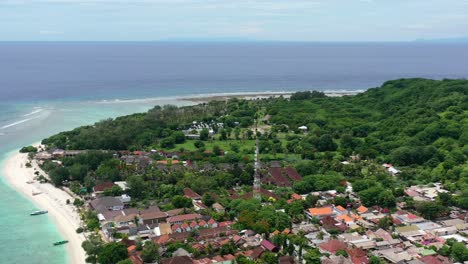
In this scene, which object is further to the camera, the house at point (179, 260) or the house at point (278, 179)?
the house at point (278, 179)

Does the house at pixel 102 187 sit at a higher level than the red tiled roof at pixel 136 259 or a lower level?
higher

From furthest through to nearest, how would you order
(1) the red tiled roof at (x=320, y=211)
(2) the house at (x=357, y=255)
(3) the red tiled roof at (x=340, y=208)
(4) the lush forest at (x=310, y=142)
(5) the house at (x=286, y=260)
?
(4) the lush forest at (x=310, y=142), (3) the red tiled roof at (x=340, y=208), (1) the red tiled roof at (x=320, y=211), (2) the house at (x=357, y=255), (5) the house at (x=286, y=260)

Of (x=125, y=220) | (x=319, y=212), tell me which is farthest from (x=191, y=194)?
(x=319, y=212)

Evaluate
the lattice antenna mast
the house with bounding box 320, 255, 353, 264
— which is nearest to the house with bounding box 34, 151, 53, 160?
the lattice antenna mast

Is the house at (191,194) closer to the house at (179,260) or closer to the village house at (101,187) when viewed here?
the village house at (101,187)

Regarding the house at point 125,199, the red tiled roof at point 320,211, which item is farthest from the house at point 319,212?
the house at point 125,199

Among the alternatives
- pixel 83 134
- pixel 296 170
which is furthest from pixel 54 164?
pixel 296 170

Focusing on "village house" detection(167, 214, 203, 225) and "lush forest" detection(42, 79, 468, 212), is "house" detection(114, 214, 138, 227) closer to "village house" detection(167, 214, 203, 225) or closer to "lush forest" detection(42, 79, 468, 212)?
"village house" detection(167, 214, 203, 225)

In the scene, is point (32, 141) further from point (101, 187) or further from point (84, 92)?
point (84, 92)
